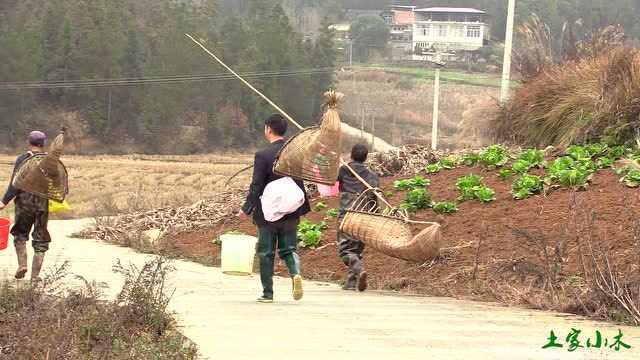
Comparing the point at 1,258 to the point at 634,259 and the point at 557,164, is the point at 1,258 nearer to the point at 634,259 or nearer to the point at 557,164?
the point at 557,164

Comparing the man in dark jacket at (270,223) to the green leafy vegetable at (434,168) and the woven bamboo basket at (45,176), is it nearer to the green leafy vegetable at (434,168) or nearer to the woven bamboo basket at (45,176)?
the woven bamboo basket at (45,176)

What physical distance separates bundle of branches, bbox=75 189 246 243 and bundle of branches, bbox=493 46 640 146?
5.19m

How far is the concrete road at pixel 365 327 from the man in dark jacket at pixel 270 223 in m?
0.35

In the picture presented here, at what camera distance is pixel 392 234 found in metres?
12.7

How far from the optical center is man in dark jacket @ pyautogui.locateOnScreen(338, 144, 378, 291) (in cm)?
1337

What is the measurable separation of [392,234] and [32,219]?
3.98 metres

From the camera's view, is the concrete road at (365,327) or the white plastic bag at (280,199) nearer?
the concrete road at (365,327)

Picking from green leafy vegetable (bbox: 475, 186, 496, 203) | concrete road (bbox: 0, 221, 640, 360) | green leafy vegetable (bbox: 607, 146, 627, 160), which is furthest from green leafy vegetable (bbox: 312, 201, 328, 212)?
concrete road (bbox: 0, 221, 640, 360)

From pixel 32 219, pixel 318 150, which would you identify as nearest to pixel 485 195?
pixel 318 150

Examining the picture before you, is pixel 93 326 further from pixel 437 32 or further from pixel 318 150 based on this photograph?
pixel 437 32

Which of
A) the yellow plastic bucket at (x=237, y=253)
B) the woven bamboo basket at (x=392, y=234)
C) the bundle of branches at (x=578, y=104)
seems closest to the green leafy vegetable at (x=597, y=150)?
the bundle of branches at (x=578, y=104)

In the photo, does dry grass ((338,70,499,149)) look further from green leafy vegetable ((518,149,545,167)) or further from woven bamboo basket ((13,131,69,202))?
woven bamboo basket ((13,131,69,202))

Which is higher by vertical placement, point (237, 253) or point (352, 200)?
point (352, 200)

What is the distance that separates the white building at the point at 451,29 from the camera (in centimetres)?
14357
